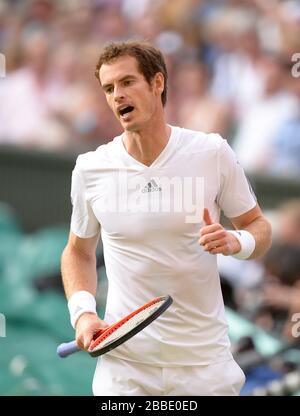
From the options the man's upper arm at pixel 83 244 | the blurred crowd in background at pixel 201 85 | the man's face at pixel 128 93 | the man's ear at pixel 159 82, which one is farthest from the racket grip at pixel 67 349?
the blurred crowd in background at pixel 201 85

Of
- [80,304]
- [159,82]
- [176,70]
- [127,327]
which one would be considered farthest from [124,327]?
[176,70]

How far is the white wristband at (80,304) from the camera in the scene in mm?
4688

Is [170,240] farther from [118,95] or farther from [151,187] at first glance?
[118,95]

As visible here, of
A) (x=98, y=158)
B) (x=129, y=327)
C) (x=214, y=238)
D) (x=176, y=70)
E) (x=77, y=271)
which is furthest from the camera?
(x=176, y=70)

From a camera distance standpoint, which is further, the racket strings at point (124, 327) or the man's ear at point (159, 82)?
the man's ear at point (159, 82)

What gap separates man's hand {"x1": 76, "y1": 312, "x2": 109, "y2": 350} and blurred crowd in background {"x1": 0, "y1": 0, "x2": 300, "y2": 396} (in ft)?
12.4

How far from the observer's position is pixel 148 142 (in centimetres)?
467

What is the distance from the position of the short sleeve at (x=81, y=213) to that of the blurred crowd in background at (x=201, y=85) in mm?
3665

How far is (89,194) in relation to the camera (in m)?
4.73

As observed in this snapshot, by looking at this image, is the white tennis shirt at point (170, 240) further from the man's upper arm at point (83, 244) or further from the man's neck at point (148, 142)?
the man's upper arm at point (83, 244)

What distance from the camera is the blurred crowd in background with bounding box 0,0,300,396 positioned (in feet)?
27.8

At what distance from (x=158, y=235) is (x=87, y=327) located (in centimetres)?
47

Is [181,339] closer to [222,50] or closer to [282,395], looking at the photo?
[282,395]

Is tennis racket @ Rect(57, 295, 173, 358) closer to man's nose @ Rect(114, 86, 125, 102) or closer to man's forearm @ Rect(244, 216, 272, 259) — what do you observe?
man's forearm @ Rect(244, 216, 272, 259)
